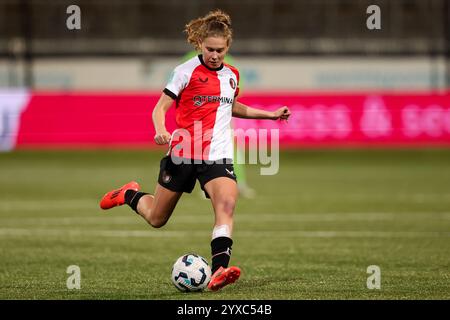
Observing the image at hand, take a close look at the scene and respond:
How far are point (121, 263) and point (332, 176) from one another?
12.2 m

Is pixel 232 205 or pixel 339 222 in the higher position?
pixel 232 205

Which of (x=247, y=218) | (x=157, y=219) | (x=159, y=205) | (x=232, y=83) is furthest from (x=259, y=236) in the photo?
(x=232, y=83)

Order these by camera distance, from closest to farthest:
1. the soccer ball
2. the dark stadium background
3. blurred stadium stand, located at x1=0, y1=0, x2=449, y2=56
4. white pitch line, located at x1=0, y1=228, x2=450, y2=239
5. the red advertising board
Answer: the soccer ball → the dark stadium background → white pitch line, located at x1=0, y1=228, x2=450, y2=239 → the red advertising board → blurred stadium stand, located at x1=0, y1=0, x2=449, y2=56

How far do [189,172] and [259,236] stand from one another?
3.96 meters

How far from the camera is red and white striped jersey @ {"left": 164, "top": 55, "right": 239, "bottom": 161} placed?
8.52m

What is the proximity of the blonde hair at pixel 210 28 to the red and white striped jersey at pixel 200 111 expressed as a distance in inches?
9.5

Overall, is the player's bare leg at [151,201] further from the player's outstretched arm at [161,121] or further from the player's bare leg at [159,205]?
the player's outstretched arm at [161,121]

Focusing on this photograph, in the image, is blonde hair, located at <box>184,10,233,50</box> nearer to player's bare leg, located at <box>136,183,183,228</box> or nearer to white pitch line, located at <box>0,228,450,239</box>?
player's bare leg, located at <box>136,183,183,228</box>

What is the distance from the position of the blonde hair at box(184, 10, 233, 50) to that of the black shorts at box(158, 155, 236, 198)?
1019 mm

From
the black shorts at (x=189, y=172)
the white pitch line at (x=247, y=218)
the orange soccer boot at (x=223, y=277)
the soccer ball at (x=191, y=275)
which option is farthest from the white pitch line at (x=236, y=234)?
the orange soccer boot at (x=223, y=277)

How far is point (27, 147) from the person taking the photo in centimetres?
2547

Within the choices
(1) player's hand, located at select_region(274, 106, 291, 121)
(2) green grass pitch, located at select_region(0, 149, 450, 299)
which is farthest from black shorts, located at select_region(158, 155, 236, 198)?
(2) green grass pitch, located at select_region(0, 149, 450, 299)

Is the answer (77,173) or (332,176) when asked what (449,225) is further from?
(77,173)

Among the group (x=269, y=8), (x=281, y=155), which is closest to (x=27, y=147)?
(x=281, y=155)
